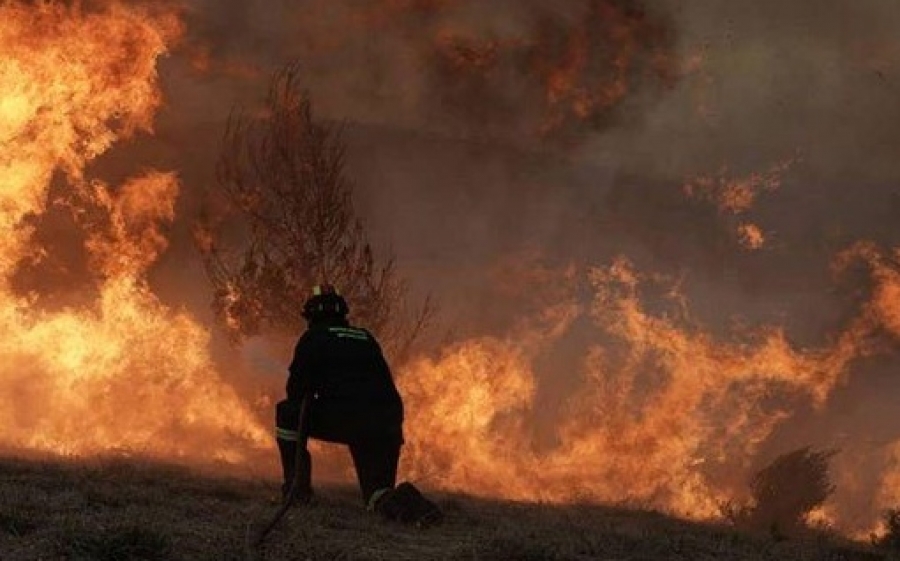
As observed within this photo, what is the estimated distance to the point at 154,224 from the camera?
25688mm

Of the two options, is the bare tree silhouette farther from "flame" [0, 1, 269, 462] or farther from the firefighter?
the firefighter

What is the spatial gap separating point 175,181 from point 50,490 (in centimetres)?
2198

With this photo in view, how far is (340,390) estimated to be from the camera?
30.2 ft

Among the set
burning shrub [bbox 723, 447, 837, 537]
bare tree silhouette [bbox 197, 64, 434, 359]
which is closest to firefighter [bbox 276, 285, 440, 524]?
bare tree silhouette [bbox 197, 64, 434, 359]

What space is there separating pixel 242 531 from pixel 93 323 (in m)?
16.5

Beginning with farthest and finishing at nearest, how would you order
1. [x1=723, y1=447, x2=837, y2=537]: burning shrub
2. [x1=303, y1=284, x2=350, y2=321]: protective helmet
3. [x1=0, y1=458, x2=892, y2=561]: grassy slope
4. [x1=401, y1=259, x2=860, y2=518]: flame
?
[x1=401, y1=259, x2=860, y2=518]: flame, [x1=723, y1=447, x2=837, y2=537]: burning shrub, [x1=303, y1=284, x2=350, y2=321]: protective helmet, [x1=0, y1=458, x2=892, y2=561]: grassy slope

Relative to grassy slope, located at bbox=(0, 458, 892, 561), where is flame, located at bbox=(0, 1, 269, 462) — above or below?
above

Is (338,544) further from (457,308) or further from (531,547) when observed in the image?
(457,308)

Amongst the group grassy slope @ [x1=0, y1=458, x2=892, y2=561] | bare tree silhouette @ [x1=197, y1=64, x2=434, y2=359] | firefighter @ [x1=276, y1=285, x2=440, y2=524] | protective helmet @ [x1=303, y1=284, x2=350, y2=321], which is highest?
bare tree silhouette @ [x1=197, y1=64, x2=434, y2=359]

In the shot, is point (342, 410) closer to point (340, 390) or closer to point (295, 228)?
point (340, 390)

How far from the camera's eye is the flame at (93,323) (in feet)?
65.5

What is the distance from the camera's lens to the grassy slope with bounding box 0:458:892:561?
228 inches

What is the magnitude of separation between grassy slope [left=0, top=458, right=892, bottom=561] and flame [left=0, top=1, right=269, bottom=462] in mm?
10523

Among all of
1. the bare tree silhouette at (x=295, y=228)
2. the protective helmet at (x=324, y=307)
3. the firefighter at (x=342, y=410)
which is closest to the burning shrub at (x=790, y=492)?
the bare tree silhouette at (x=295, y=228)
